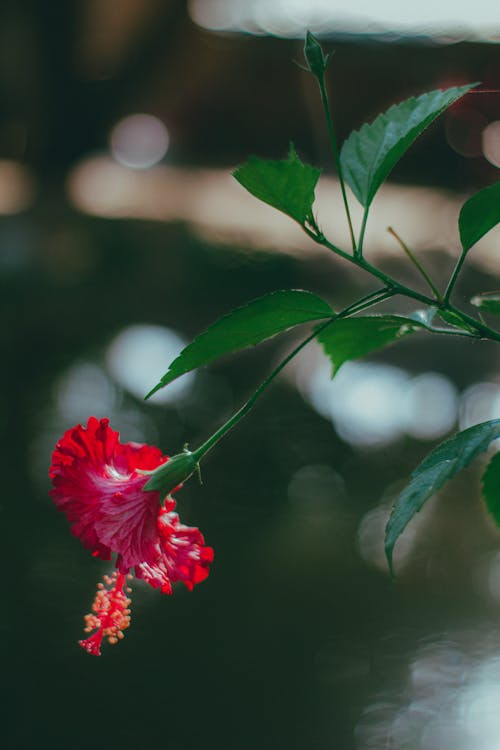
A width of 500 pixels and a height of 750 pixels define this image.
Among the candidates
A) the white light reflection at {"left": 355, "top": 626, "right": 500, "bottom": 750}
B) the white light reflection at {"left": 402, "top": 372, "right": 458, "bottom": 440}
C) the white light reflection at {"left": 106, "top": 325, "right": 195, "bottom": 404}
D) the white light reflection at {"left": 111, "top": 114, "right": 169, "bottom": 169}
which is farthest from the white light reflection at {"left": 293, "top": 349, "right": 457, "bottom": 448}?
the white light reflection at {"left": 111, "top": 114, "right": 169, "bottom": 169}

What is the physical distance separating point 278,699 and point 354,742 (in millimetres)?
93

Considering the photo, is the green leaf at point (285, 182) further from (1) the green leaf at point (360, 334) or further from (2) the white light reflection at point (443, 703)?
(2) the white light reflection at point (443, 703)

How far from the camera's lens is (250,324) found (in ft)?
0.66

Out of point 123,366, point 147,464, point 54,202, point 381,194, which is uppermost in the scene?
point 381,194

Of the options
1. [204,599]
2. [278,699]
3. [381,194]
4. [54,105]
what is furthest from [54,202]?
[278,699]

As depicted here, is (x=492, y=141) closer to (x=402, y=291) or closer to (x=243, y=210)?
(x=243, y=210)

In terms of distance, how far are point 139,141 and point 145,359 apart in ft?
1.51

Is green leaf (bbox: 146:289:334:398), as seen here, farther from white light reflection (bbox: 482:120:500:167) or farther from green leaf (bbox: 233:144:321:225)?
white light reflection (bbox: 482:120:500:167)

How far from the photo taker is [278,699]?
952 millimetres

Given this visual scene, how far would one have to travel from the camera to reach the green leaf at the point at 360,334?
0.21m

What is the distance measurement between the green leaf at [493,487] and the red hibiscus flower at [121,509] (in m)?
0.07

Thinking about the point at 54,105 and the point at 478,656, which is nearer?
the point at 478,656

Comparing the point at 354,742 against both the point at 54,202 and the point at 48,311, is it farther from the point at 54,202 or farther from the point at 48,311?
the point at 54,202

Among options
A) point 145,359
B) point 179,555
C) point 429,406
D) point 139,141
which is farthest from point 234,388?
point 179,555
